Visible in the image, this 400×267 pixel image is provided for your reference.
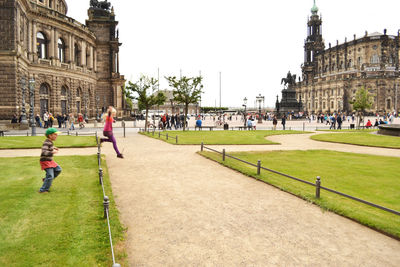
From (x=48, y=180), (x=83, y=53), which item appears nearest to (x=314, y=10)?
(x=83, y=53)

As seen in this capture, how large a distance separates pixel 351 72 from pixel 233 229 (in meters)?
108

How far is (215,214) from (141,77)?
25.4 metres

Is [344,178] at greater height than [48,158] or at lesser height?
lesser

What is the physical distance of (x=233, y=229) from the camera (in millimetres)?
5984

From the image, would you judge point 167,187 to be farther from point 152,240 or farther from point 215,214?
point 152,240

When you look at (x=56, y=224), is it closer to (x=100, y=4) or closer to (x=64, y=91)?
(x=64, y=91)

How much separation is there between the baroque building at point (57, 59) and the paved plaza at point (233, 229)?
24695 millimetres

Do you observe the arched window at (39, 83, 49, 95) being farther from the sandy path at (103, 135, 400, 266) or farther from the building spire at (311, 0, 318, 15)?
the building spire at (311, 0, 318, 15)

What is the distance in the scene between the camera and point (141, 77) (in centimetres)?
3050

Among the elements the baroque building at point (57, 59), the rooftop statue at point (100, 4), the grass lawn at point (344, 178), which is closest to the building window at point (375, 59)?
the baroque building at point (57, 59)

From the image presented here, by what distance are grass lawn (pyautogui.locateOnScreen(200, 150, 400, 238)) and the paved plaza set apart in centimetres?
40

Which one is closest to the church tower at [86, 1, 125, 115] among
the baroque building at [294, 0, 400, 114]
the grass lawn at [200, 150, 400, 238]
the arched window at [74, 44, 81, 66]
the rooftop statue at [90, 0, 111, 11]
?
the rooftop statue at [90, 0, 111, 11]

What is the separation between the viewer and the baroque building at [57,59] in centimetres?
3212

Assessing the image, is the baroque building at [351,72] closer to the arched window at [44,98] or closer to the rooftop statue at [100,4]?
the rooftop statue at [100,4]
